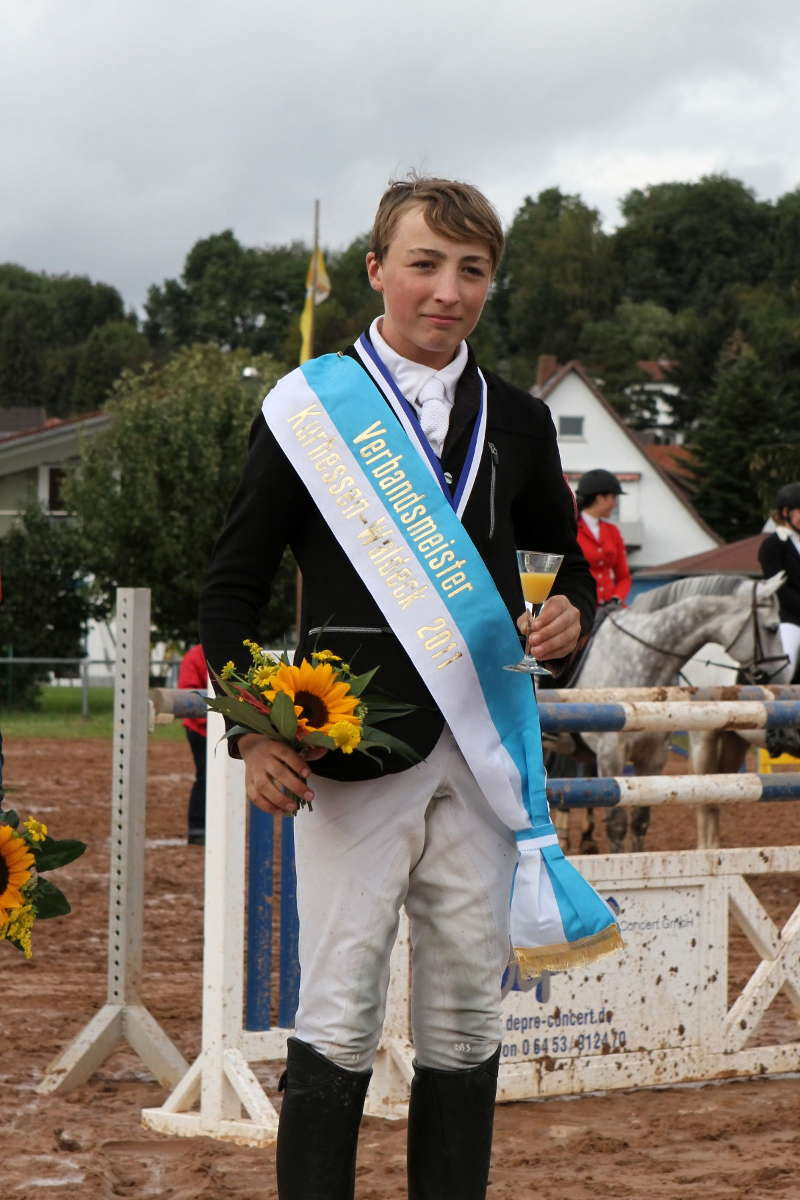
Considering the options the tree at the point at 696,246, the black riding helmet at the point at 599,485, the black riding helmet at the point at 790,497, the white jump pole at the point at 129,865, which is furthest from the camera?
the tree at the point at 696,246

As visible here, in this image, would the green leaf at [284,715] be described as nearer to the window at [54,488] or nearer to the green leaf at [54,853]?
the green leaf at [54,853]

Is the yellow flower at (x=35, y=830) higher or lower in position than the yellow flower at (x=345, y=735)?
lower

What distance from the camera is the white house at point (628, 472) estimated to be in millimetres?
56688

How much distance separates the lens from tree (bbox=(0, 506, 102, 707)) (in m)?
35.9

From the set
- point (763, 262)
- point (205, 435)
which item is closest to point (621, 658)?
point (205, 435)

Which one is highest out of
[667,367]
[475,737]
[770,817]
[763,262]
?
[763,262]

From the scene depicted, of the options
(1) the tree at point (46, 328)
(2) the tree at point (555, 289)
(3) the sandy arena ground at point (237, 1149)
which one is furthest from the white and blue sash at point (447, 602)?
(1) the tree at point (46, 328)

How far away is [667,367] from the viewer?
92.4m

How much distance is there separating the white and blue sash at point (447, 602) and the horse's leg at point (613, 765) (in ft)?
24.9

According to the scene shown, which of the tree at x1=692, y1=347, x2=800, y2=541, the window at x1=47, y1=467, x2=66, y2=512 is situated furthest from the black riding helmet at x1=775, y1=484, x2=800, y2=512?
the tree at x1=692, y1=347, x2=800, y2=541

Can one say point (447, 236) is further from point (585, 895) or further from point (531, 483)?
point (585, 895)

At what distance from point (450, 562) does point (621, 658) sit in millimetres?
8169

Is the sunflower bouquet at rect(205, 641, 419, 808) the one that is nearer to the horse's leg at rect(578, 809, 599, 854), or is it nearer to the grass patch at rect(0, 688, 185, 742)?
the horse's leg at rect(578, 809, 599, 854)

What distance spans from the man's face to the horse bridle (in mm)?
8136
